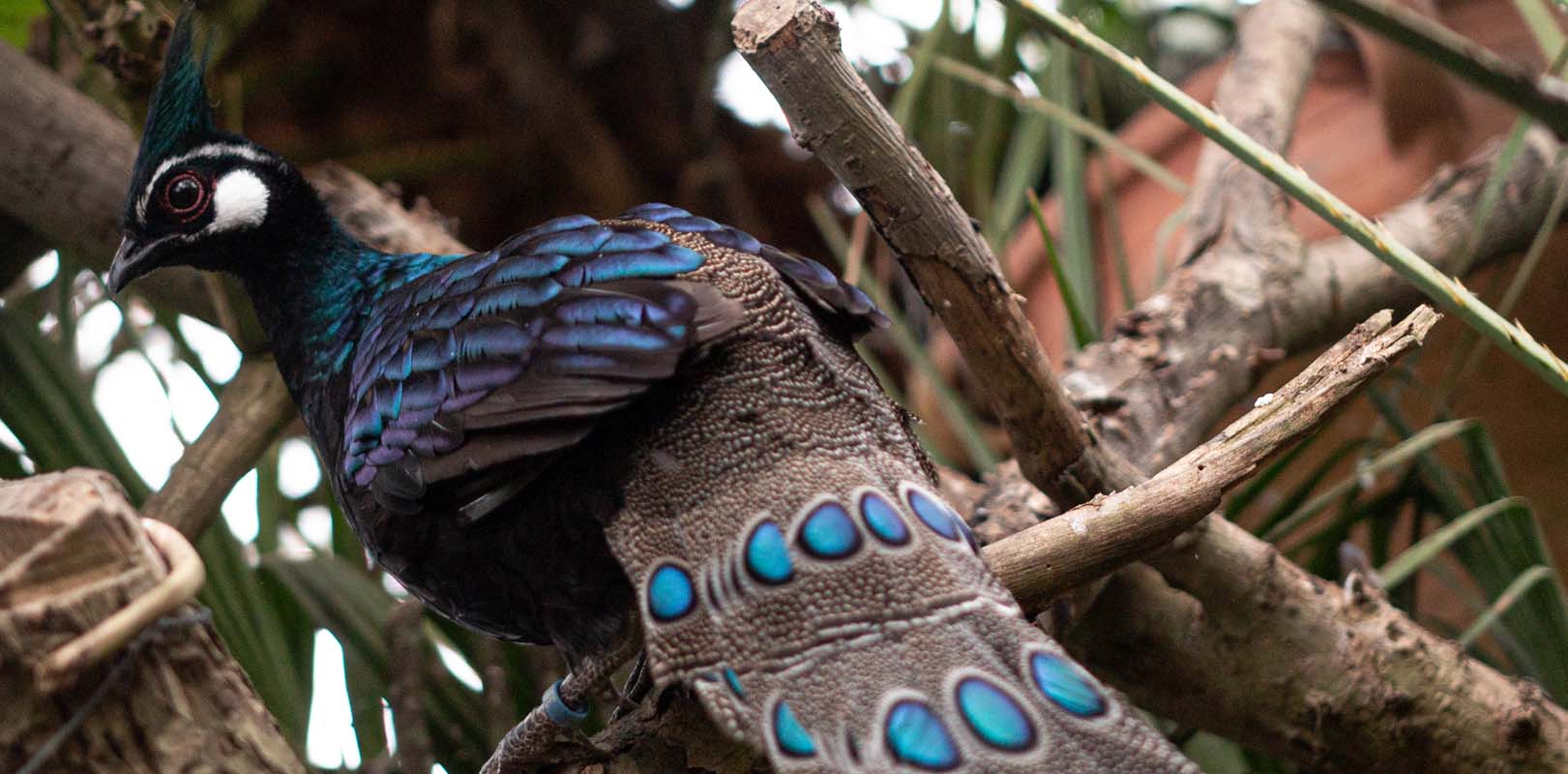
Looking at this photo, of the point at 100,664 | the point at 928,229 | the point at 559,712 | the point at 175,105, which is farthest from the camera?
the point at 175,105

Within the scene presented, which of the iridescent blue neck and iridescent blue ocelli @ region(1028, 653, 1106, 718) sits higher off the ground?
the iridescent blue neck

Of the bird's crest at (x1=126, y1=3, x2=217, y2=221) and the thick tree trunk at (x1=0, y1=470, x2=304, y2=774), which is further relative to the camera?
the bird's crest at (x1=126, y1=3, x2=217, y2=221)

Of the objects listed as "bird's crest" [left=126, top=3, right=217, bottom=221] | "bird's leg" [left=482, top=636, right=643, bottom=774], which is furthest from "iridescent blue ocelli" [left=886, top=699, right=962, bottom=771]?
"bird's crest" [left=126, top=3, right=217, bottom=221]

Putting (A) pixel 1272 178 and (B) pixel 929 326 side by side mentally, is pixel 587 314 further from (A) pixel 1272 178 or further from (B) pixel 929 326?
(B) pixel 929 326

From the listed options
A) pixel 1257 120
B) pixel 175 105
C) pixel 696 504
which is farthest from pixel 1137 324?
pixel 175 105

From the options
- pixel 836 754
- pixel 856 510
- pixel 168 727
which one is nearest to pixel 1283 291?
pixel 856 510

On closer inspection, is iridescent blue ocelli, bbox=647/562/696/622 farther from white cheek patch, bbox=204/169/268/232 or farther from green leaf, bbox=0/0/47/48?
green leaf, bbox=0/0/47/48

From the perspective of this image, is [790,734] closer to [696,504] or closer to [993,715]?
[993,715]
